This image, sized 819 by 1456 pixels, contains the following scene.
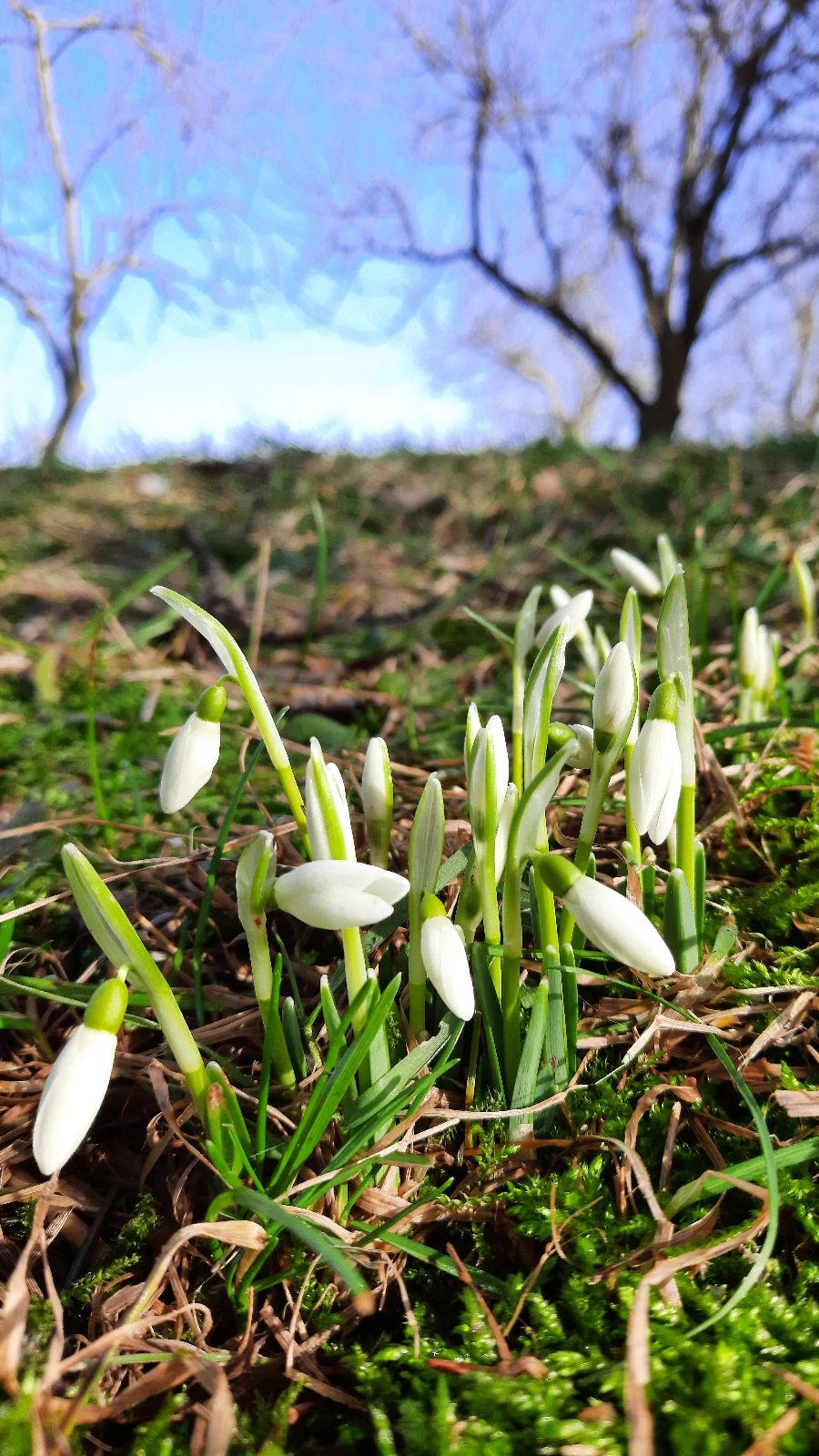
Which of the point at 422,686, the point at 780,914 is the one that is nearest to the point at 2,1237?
the point at 780,914

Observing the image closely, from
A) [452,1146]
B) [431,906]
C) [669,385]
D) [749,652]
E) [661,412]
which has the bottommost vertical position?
[452,1146]

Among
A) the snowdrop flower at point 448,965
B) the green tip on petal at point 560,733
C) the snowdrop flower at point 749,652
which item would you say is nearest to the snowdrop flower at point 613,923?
the snowdrop flower at point 448,965

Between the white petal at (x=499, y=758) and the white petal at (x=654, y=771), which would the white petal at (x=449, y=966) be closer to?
the white petal at (x=499, y=758)

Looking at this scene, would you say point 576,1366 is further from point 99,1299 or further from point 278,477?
point 278,477

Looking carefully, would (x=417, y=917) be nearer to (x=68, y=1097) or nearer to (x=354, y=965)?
(x=354, y=965)

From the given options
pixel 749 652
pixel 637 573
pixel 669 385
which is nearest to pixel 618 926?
pixel 749 652
